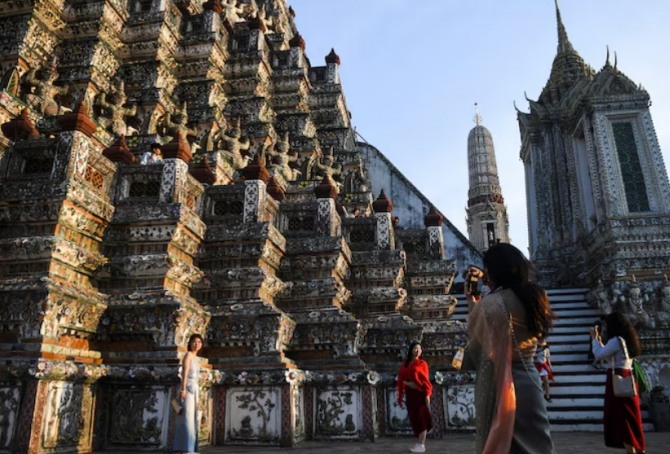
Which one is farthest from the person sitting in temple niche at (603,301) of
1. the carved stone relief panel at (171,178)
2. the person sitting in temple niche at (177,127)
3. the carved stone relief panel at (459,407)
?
the carved stone relief panel at (171,178)

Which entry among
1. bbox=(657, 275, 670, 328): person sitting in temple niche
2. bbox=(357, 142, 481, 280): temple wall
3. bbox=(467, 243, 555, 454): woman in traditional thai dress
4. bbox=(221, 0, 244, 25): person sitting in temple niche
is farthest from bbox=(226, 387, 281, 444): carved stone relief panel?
bbox=(221, 0, 244, 25): person sitting in temple niche

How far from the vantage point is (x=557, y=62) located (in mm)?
21625

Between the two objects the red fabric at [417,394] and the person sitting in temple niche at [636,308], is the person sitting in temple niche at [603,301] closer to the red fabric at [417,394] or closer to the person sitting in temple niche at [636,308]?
the person sitting in temple niche at [636,308]

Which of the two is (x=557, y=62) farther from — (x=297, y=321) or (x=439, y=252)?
(x=297, y=321)

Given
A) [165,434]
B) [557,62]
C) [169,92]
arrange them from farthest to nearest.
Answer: [557,62]
[169,92]
[165,434]

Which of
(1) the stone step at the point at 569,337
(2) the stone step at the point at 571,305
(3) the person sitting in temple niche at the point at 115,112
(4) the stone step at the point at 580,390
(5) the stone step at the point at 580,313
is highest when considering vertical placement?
(3) the person sitting in temple niche at the point at 115,112

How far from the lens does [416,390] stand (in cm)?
715

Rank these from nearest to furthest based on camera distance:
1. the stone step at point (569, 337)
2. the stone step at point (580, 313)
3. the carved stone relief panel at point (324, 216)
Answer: the carved stone relief panel at point (324, 216) < the stone step at point (569, 337) < the stone step at point (580, 313)

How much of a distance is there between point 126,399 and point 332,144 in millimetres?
13002

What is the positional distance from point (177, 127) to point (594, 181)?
12.2m

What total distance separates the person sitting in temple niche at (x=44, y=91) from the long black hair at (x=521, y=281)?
29.1 feet

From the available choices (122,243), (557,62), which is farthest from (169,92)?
(557,62)

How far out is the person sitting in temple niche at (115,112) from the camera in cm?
1024

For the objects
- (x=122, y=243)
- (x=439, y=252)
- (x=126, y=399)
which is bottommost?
(x=126, y=399)
